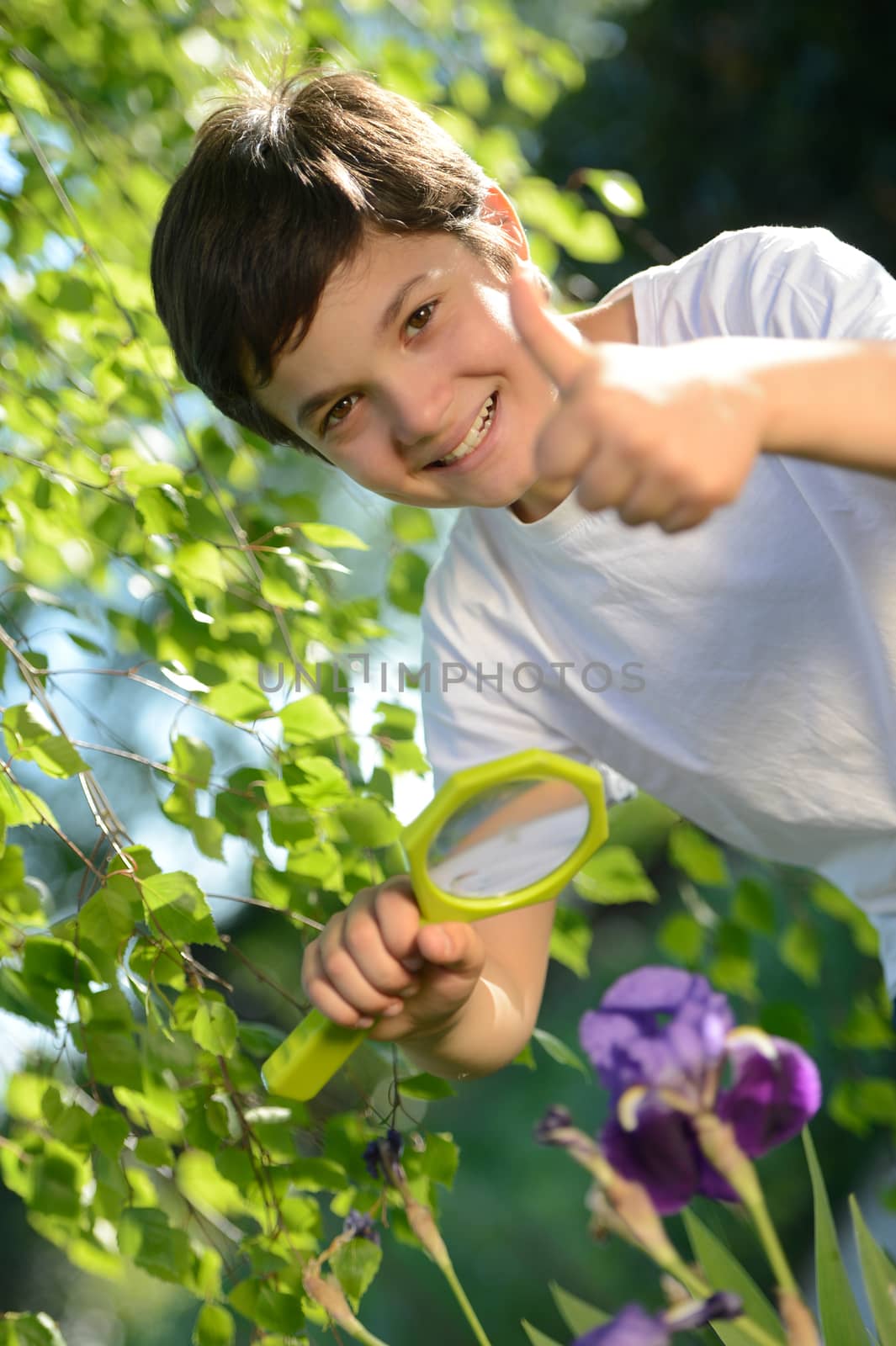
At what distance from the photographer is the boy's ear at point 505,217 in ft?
3.33

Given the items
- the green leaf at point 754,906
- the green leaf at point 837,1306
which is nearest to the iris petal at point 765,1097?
the green leaf at point 837,1306

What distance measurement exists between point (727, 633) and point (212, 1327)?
2.00 feet

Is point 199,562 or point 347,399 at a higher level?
point 347,399

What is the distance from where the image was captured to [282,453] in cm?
162

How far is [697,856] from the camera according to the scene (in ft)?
4.37

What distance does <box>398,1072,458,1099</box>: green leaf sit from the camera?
2.93 feet

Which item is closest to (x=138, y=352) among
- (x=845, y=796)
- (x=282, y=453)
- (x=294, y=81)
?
(x=294, y=81)

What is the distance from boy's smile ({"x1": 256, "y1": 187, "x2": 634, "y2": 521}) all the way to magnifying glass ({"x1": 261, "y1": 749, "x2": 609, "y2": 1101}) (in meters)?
0.31

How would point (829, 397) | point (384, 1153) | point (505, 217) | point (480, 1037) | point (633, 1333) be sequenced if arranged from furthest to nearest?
point (505, 217) → point (480, 1037) → point (384, 1153) → point (829, 397) → point (633, 1333)

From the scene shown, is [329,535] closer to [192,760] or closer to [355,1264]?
[192,760]

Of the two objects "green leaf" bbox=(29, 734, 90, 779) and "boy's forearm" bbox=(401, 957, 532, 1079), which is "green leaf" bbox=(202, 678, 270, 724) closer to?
"green leaf" bbox=(29, 734, 90, 779)

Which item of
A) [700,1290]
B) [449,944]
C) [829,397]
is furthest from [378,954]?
[829,397]

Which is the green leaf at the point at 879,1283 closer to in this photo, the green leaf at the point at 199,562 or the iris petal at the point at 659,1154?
the iris petal at the point at 659,1154

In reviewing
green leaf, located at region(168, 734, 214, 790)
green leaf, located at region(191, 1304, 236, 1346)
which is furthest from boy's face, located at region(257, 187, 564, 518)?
green leaf, located at region(191, 1304, 236, 1346)
